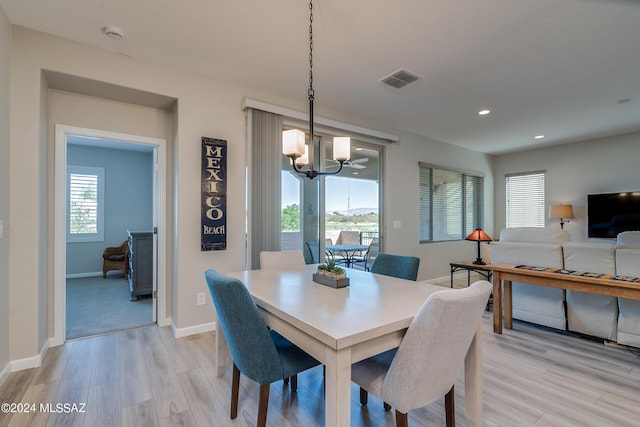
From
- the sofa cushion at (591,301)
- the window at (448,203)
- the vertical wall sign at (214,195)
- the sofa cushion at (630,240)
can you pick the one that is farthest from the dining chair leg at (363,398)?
the window at (448,203)

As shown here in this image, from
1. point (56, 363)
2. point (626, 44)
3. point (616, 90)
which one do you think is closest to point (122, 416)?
point (56, 363)

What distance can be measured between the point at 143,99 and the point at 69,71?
1.98ft

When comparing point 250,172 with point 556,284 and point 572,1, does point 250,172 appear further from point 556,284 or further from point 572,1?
point 556,284

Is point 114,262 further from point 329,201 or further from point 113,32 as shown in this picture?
point 113,32

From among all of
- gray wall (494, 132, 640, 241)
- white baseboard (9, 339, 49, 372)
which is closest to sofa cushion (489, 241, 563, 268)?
gray wall (494, 132, 640, 241)

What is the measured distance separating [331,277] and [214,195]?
1788 mm

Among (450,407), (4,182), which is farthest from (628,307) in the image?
(4,182)

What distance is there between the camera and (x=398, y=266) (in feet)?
8.11

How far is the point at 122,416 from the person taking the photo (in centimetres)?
176

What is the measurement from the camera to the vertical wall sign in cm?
305

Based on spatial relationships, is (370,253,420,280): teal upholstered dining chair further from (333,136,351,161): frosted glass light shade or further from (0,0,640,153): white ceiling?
(0,0,640,153): white ceiling

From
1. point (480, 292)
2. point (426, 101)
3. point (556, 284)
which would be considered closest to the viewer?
point (480, 292)

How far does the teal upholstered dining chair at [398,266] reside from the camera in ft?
7.79

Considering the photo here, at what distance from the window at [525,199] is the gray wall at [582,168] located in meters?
0.13
